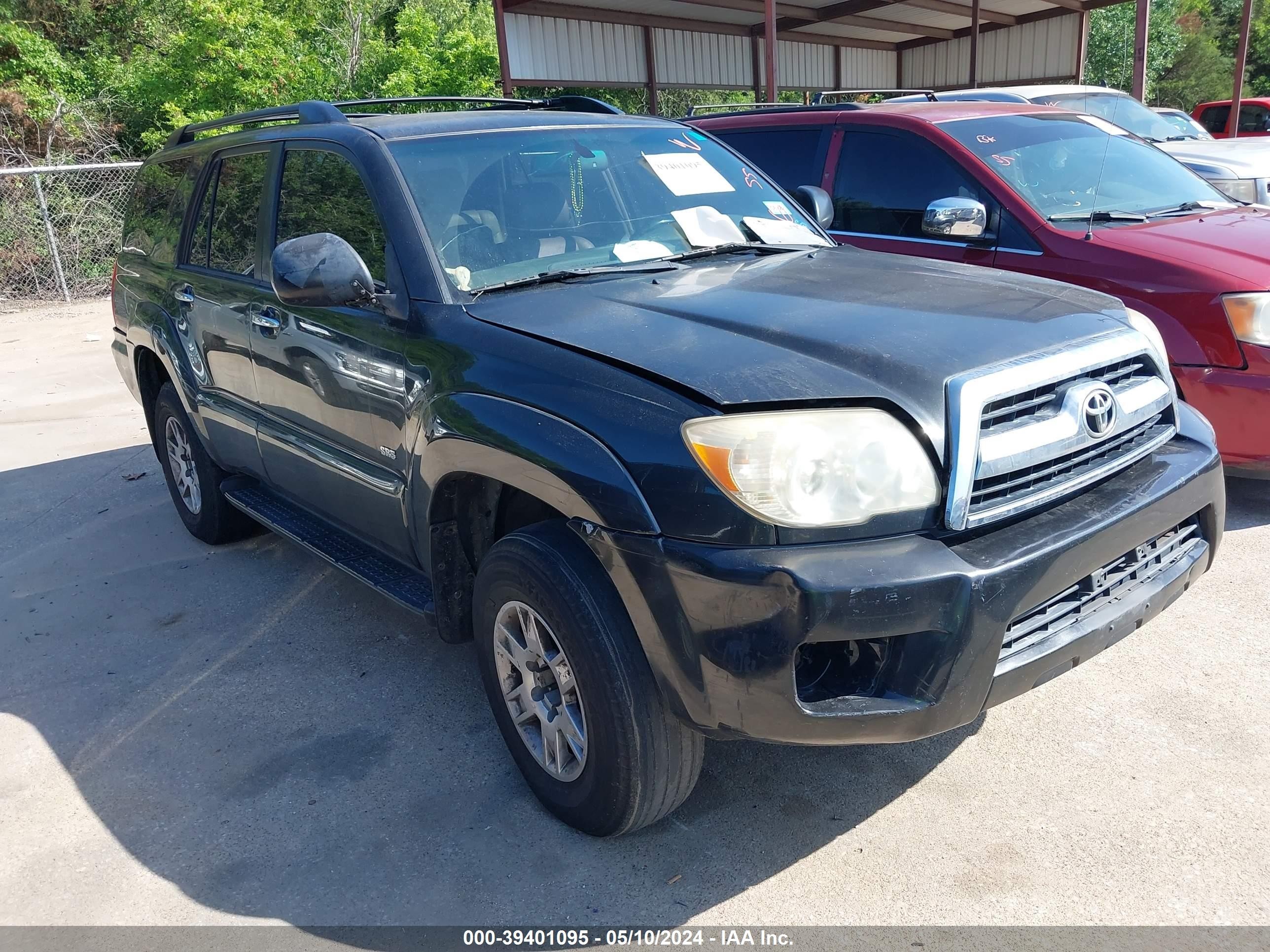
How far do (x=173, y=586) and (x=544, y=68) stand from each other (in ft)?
39.4

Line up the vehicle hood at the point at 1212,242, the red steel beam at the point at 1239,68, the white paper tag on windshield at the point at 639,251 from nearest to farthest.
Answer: the white paper tag on windshield at the point at 639,251, the vehicle hood at the point at 1212,242, the red steel beam at the point at 1239,68

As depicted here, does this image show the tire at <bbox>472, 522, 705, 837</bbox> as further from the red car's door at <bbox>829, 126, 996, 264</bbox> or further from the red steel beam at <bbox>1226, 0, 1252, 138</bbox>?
the red steel beam at <bbox>1226, 0, 1252, 138</bbox>

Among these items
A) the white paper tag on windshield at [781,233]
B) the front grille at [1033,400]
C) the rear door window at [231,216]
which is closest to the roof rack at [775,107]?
the white paper tag on windshield at [781,233]

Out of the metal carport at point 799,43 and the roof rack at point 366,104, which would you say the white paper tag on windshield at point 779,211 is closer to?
the roof rack at point 366,104

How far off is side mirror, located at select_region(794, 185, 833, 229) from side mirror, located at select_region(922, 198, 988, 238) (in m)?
0.74

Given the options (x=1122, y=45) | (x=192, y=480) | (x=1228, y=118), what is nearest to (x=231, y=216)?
(x=192, y=480)

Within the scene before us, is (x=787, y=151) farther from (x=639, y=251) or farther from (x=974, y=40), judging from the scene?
(x=974, y=40)

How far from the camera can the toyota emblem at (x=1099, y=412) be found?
2.53 m

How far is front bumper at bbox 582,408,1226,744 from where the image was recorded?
211 cm

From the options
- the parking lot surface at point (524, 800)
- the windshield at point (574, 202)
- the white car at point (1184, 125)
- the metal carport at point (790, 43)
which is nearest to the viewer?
Result: the parking lot surface at point (524, 800)

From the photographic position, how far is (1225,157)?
354 inches

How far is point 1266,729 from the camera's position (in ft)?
9.74

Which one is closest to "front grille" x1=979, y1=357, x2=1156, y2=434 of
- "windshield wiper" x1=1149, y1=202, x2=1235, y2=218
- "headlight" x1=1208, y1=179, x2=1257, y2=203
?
"windshield wiper" x1=1149, y1=202, x2=1235, y2=218

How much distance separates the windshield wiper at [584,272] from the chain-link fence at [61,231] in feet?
43.2
